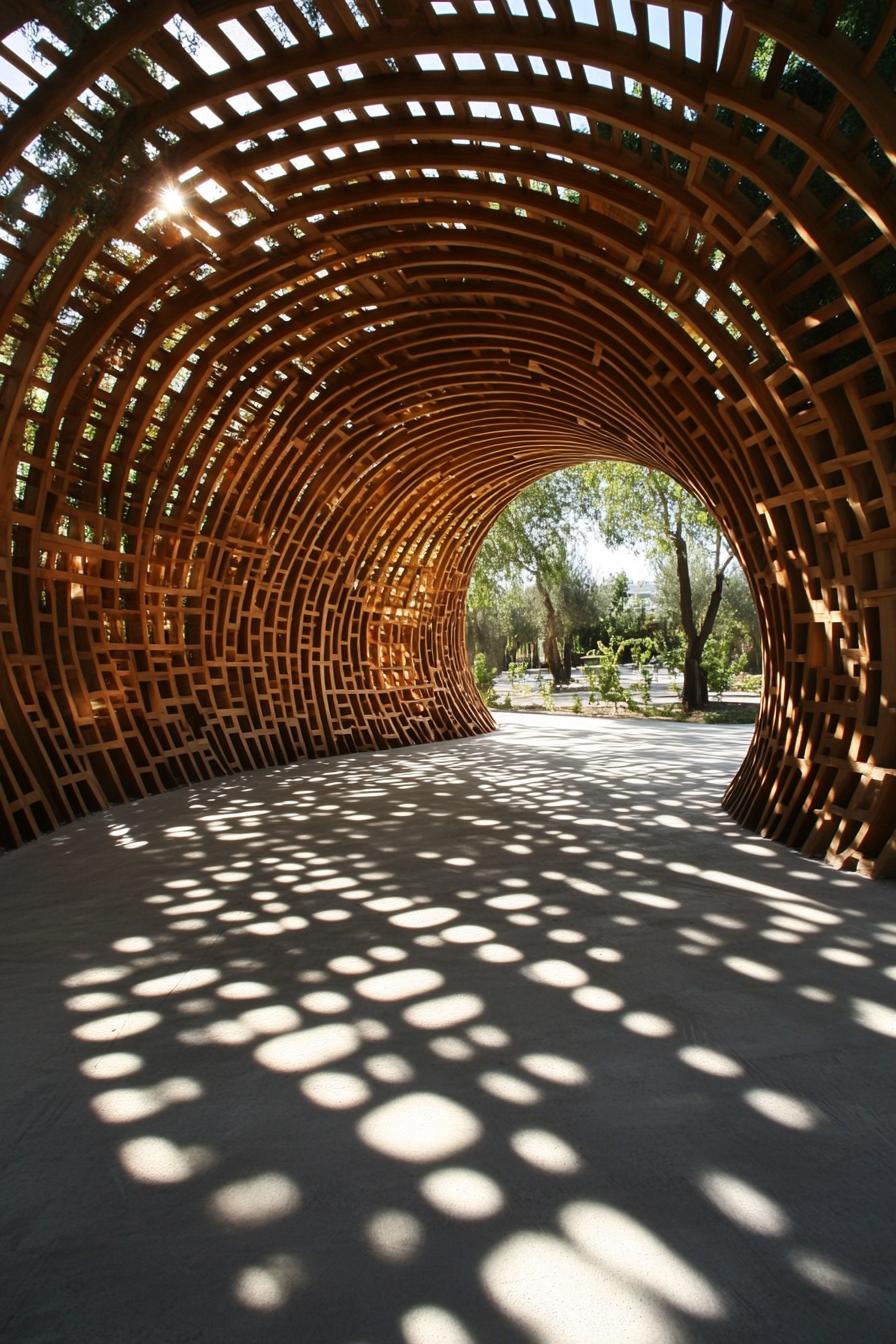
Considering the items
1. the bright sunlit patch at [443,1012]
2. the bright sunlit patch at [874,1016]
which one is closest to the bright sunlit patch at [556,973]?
the bright sunlit patch at [443,1012]

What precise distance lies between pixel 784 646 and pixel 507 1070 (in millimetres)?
4281

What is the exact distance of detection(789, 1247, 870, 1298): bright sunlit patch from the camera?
5.66ft

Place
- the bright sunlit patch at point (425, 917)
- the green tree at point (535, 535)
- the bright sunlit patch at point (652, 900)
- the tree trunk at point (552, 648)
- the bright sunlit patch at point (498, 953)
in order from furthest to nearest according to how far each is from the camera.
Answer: the tree trunk at point (552, 648), the green tree at point (535, 535), the bright sunlit patch at point (652, 900), the bright sunlit patch at point (425, 917), the bright sunlit patch at point (498, 953)

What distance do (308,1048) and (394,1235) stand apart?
99 centimetres

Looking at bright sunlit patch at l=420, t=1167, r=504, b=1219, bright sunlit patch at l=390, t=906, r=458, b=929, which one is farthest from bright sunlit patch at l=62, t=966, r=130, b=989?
bright sunlit patch at l=420, t=1167, r=504, b=1219

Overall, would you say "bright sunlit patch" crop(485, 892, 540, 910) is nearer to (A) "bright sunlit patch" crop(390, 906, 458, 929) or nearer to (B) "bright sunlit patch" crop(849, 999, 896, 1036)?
(A) "bright sunlit patch" crop(390, 906, 458, 929)

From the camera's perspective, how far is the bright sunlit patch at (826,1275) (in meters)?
1.72

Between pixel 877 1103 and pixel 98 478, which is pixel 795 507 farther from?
pixel 98 478

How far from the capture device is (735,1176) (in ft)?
6.93

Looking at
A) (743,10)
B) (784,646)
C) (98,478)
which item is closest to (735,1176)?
(743,10)

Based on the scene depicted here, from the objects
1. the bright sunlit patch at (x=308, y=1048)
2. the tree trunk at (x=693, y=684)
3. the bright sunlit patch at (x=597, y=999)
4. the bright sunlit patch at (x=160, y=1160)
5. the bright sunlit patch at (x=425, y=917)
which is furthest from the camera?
the tree trunk at (x=693, y=684)

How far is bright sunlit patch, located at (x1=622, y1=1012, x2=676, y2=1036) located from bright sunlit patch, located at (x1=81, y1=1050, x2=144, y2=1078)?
4.98ft

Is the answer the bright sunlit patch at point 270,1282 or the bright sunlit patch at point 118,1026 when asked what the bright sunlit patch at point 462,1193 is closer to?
the bright sunlit patch at point 270,1282

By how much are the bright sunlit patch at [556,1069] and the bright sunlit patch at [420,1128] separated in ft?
1.01
